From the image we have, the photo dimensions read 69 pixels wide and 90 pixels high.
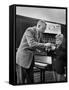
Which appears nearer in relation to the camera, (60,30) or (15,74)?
(15,74)

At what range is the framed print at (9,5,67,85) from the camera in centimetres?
447

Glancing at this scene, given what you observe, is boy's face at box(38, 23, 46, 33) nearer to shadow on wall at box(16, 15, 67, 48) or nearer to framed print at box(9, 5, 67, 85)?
framed print at box(9, 5, 67, 85)

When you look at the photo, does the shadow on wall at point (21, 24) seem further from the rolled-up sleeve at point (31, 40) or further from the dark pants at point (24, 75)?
the dark pants at point (24, 75)

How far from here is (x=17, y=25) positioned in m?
4.46

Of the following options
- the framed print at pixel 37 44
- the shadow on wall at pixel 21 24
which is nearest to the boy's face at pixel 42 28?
the framed print at pixel 37 44

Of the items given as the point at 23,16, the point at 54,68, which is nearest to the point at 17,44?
the point at 23,16

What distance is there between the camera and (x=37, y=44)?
15.0 ft

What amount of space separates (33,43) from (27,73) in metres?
0.47

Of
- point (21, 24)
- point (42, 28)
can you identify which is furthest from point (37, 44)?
point (21, 24)

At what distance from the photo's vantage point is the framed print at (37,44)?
447 centimetres

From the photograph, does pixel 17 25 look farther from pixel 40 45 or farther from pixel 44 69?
pixel 44 69

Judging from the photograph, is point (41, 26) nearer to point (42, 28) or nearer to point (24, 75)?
point (42, 28)

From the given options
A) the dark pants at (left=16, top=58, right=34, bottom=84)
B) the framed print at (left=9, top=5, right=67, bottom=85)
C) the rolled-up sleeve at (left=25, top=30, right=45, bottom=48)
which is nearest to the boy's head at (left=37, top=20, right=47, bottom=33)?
the framed print at (left=9, top=5, right=67, bottom=85)

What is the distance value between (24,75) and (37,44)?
1.70ft
